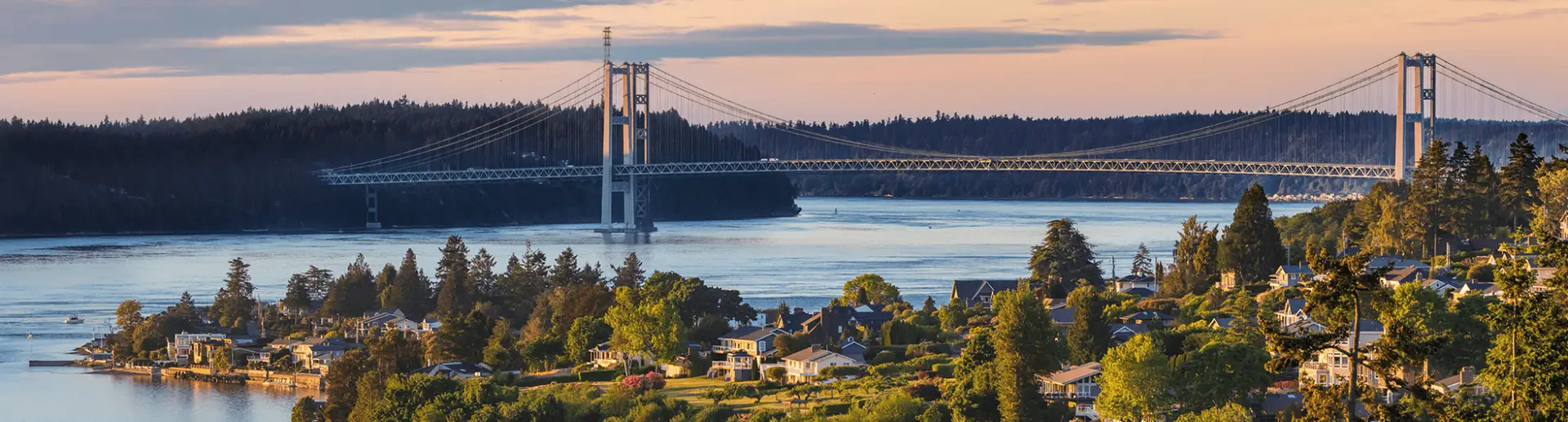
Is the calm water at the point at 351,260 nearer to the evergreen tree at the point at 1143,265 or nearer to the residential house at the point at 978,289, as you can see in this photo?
the residential house at the point at 978,289

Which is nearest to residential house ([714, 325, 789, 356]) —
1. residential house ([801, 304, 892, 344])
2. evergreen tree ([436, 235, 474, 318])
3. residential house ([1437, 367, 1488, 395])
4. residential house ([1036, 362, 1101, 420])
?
residential house ([801, 304, 892, 344])

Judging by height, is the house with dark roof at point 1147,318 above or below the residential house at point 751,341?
above

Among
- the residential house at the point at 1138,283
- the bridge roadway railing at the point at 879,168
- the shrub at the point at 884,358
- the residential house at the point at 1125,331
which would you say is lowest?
the shrub at the point at 884,358

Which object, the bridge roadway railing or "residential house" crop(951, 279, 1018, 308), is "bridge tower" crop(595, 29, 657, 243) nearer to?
the bridge roadway railing

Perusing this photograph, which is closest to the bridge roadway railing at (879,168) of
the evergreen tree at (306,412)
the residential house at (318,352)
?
the residential house at (318,352)

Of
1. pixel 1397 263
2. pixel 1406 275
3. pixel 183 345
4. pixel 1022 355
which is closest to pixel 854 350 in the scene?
pixel 1022 355

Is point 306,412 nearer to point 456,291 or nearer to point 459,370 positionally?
point 459,370

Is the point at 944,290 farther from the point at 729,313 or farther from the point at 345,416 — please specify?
the point at 345,416
